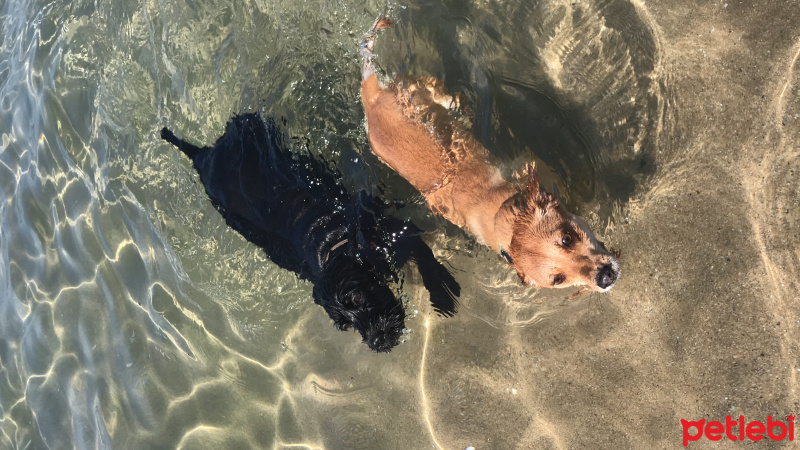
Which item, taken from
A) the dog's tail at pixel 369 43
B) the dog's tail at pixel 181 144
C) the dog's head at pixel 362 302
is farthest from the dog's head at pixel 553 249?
the dog's tail at pixel 181 144

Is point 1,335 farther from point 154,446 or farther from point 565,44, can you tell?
point 565,44

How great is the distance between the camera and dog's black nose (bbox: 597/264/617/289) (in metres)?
3.53

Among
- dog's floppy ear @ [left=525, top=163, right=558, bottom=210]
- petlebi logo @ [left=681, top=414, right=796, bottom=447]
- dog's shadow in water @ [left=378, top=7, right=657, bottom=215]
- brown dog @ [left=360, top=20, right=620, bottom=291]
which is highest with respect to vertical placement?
dog's shadow in water @ [left=378, top=7, right=657, bottom=215]

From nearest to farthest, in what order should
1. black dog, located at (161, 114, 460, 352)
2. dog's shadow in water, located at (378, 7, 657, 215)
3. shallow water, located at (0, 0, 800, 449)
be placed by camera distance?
1. black dog, located at (161, 114, 460, 352)
2. shallow water, located at (0, 0, 800, 449)
3. dog's shadow in water, located at (378, 7, 657, 215)

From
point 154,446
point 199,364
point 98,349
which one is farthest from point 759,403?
point 98,349

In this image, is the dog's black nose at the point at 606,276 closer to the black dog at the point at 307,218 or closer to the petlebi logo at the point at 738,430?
the black dog at the point at 307,218

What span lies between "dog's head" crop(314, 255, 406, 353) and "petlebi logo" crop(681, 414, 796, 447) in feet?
9.60

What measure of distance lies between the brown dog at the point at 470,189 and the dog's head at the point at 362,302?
0.96 m

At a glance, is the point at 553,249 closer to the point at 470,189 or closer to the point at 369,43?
the point at 470,189

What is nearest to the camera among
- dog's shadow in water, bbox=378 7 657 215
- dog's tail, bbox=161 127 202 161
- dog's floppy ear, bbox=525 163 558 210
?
dog's floppy ear, bbox=525 163 558 210

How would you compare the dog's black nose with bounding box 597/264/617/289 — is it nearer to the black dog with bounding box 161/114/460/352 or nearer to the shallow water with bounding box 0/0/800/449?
the shallow water with bounding box 0/0/800/449

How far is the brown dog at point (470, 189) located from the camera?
3.56 m

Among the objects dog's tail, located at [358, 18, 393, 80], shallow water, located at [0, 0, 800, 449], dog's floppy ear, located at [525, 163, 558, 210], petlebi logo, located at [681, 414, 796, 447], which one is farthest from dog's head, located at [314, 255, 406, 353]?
petlebi logo, located at [681, 414, 796, 447]

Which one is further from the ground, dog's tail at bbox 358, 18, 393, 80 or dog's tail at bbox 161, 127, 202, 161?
dog's tail at bbox 358, 18, 393, 80
